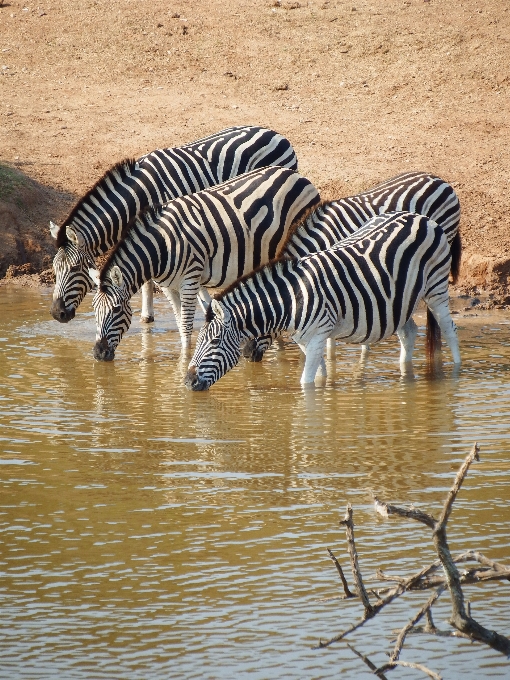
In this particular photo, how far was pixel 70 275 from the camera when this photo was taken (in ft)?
37.0

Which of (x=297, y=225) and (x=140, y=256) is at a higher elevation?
(x=297, y=225)

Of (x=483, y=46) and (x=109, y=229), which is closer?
(x=109, y=229)

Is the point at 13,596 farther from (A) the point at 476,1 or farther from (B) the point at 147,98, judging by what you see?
(A) the point at 476,1

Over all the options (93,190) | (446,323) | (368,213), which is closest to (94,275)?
(93,190)

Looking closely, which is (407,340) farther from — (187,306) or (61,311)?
(61,311)

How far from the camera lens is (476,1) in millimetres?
19938

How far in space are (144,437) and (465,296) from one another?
20.1 ft

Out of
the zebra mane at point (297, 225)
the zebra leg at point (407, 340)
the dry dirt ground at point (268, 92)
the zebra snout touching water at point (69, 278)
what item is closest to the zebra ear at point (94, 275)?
the zebra snout touching water at point (69, 278)

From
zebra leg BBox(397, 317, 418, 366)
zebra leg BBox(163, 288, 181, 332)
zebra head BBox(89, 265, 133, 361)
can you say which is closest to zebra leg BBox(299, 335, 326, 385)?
zebra leg BBox(397, 317, 418, 366)

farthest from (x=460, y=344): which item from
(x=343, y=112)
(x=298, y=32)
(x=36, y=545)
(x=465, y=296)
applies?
(x=298, y=32)

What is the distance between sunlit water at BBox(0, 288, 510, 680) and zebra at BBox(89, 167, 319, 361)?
1.69 feet

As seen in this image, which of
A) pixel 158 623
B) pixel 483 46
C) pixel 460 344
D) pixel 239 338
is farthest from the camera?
pixel 483 46

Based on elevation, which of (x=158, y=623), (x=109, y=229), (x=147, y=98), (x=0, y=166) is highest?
(x=147, y=98)

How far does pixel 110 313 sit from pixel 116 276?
33cm
